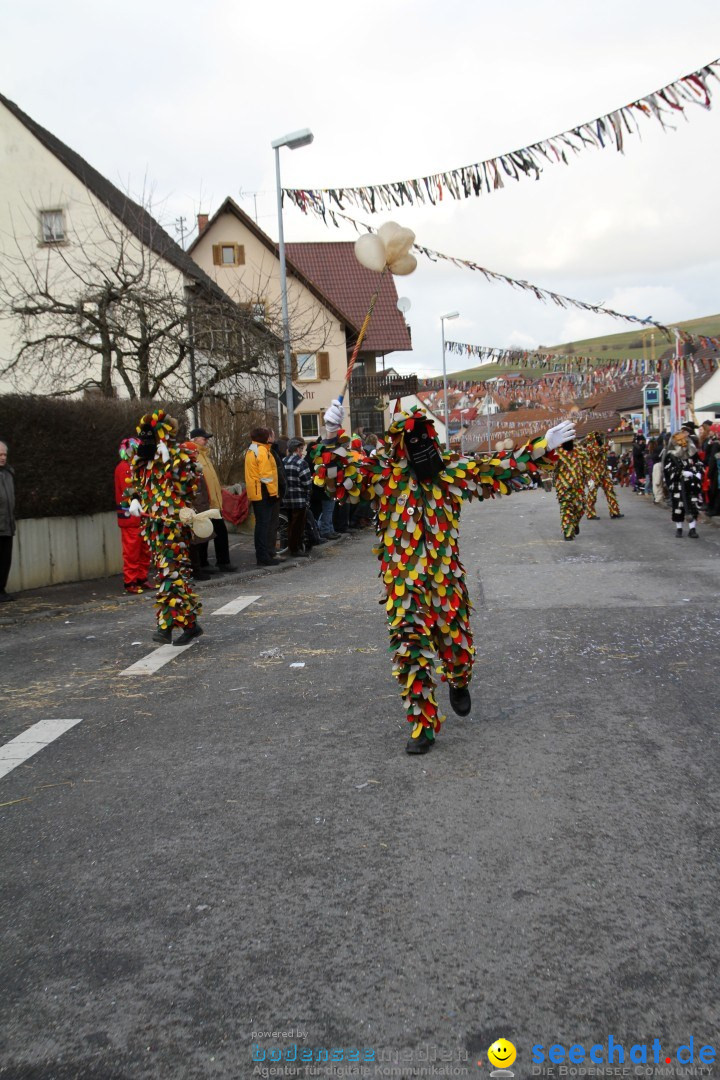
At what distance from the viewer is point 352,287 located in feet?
176

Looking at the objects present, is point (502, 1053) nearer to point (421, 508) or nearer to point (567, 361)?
point (421, 508)

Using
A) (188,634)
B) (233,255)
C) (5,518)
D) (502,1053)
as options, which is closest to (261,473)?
(5,518)

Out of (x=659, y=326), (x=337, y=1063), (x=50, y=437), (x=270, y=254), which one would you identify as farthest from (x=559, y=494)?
(x=270, y=254)

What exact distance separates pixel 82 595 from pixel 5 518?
155cm

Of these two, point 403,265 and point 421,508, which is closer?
point 421,508

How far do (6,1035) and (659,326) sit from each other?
1419 cm

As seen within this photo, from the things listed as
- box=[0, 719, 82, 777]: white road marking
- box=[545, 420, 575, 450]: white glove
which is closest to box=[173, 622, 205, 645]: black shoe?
box=[0, 719, 82, 777]: white road marking

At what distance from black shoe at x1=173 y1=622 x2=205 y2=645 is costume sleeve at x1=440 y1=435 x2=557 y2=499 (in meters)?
3.93

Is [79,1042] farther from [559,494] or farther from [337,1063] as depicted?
[559,494]

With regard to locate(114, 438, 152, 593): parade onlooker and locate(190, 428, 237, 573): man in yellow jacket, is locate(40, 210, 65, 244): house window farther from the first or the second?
locate(114, 438, 152, 593): parade onlooker

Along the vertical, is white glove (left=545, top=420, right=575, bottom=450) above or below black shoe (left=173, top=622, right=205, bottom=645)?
above

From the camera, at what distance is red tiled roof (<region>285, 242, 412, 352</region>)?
174ft

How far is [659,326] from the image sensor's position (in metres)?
15.3

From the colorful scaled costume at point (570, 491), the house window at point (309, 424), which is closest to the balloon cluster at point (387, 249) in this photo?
the colorful scaled costume at point (570, 491)
